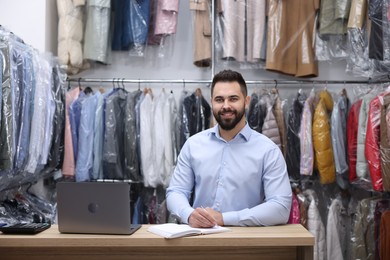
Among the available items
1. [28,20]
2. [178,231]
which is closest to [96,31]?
[28,20]

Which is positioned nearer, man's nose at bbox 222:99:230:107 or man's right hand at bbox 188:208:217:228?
man's right hand at bbox 188:208:217:228

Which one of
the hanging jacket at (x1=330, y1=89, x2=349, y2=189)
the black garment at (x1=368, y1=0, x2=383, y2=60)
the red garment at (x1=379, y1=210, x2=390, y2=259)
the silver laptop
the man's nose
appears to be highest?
the black garment at (x1=368, y1=0, x2=383, y2=60)

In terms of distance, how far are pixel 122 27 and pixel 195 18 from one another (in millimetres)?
637

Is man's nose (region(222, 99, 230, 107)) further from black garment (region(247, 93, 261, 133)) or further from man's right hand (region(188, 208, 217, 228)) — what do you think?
black garment (region(247, 93, 261, 133))

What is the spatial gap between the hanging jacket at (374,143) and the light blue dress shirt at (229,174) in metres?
1.11

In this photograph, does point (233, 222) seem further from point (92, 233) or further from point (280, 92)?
point (280, 92)

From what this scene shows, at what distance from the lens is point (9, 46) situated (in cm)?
285

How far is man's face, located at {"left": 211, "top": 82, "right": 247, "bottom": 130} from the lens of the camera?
102 inches

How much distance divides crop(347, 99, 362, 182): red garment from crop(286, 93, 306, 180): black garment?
38cm

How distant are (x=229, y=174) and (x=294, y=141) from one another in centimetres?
149

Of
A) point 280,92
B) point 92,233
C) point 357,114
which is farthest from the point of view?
point 280,92

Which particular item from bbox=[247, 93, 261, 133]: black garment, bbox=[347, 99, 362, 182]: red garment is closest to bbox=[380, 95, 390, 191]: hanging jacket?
bbox=[347, 99, 362, 182]: red garment

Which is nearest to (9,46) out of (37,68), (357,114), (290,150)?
(37,68)

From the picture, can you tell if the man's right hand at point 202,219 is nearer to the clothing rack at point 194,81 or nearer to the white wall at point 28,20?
the clothing rack at point 194,81
